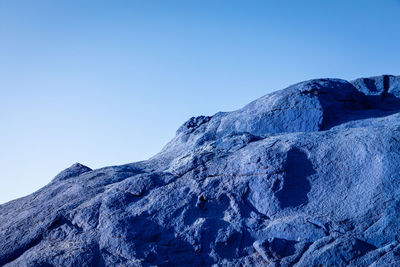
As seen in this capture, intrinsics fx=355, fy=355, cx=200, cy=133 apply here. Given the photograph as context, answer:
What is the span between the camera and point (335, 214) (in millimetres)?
7977

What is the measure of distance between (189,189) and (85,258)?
120 inches

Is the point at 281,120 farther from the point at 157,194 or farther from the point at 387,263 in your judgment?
the point at 387,263

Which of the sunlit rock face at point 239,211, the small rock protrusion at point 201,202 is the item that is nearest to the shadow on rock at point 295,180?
the sunlit rock face at point 239,211

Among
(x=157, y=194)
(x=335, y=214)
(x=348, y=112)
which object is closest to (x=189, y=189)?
(x=157, y=194)

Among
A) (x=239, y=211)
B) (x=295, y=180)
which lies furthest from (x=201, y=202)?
(x=295, y=180)

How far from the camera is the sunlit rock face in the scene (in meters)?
7.66

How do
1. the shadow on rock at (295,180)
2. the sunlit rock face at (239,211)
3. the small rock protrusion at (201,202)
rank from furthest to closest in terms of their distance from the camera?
1. the small rock protrusion at (201,202)
2. the shadow on rock at (295,180)
3. the sunlit rock face at (239,211)

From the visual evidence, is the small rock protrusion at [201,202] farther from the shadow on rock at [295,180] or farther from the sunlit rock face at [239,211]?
the shadow on rock at [295,180]

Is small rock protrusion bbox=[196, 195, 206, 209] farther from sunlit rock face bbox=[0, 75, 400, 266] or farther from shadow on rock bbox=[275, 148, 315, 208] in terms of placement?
shadow on rock bbox=[275, 148, 315, 208]

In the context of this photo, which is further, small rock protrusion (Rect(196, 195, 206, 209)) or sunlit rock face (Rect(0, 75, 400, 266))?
small rock protrusion (Rect(196, 195, 206, 209))

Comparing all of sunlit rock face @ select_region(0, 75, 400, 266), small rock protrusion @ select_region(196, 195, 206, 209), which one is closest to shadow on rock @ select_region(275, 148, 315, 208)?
sunlit rock face @ select_region(0, 75, 400, 266)

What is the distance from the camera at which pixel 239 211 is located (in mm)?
8812

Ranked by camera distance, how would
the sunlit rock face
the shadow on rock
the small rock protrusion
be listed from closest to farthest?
the sunlit rock face < the shadow on rock < the small rock protrusion

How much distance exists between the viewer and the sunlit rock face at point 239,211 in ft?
25.1
